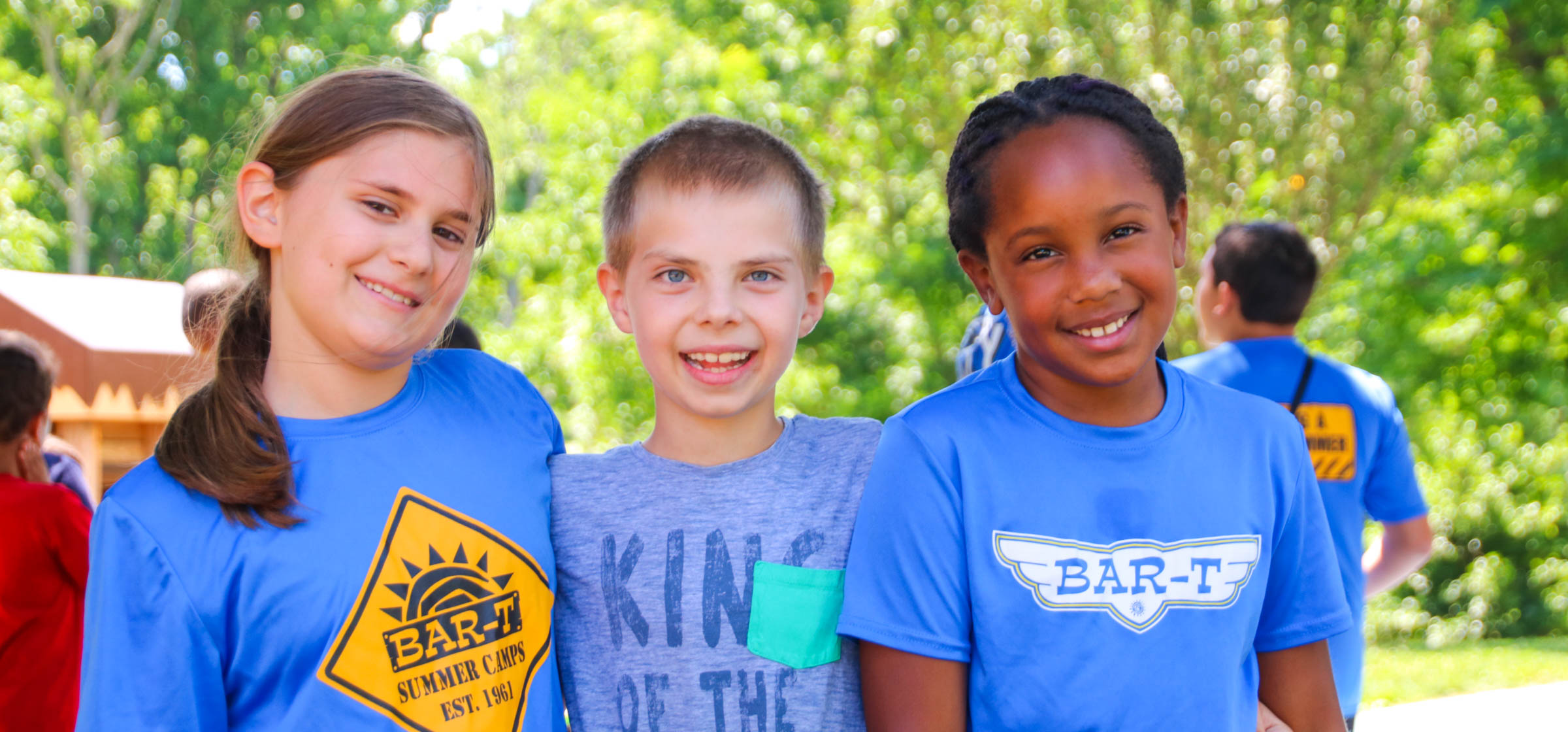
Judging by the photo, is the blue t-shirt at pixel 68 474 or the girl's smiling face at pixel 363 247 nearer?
the girl's smiling face at pixel 363 247

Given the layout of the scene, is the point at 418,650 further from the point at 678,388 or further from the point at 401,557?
the point at 678,388

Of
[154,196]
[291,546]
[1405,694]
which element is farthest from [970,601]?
[154,196]

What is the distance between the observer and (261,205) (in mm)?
1887

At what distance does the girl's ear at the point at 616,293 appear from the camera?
211cm

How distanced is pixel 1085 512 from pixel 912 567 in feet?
0.90

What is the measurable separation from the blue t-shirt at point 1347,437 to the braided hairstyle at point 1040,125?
67.0 inches

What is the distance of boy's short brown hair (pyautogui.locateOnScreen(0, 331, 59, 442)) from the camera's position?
3275 mm

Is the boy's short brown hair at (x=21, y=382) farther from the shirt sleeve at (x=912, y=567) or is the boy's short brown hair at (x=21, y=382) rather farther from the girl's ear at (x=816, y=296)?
the shirt sleeve at (x=912, y=567)

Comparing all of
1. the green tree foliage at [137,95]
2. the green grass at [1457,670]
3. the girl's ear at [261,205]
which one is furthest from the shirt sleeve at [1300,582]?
the green tree foliage at [137,95]

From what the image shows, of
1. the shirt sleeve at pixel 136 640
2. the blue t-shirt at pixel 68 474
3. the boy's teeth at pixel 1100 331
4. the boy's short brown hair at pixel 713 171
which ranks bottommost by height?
the shirt sleeve at pixel 136 640

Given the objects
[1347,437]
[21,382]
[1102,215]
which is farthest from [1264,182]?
[21,382]

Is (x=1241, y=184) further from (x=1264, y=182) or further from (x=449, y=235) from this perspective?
(x=449, y=235)

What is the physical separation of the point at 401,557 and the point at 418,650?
0.14 meters

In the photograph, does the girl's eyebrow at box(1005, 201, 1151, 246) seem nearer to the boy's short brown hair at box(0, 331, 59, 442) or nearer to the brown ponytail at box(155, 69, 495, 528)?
the brown ponytail at box(155, 69, 495, 528)
